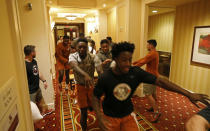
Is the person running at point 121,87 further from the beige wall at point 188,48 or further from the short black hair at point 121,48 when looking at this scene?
the beige wall at point 188,48

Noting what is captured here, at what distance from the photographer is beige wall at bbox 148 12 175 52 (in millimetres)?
5840

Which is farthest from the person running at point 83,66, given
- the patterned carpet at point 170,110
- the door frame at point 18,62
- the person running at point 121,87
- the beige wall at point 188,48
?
the beige wall at point 188,48

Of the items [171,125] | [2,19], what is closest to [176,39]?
[171,125]

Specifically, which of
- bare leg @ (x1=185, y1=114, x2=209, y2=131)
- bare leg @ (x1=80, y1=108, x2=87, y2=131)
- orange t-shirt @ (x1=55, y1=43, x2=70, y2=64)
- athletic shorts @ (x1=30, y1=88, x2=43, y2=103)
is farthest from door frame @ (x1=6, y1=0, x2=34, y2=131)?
orange t-shirt @ (x1=55, y1=43, x2=70, y2=64)

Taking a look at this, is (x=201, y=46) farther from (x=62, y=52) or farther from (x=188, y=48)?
(x=62, y=52)

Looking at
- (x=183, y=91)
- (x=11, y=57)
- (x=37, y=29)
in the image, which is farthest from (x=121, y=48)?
(x=37, y=29)

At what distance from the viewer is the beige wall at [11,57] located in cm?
54

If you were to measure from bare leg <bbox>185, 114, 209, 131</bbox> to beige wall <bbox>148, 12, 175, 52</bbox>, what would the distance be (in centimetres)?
535

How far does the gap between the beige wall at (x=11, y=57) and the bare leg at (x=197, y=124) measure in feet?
3.63

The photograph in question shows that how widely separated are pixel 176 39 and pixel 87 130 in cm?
370

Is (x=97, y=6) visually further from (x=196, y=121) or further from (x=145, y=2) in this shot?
(x=196, y=121)

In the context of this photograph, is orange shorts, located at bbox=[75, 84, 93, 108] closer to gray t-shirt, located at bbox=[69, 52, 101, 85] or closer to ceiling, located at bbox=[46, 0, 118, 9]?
gray t-shirt, located at bbox=[69, 52, 101, 85]

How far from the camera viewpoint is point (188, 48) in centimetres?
399

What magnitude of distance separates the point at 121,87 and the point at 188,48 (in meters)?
3.48
